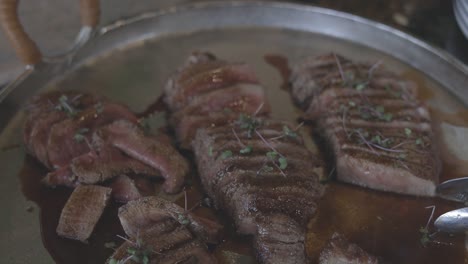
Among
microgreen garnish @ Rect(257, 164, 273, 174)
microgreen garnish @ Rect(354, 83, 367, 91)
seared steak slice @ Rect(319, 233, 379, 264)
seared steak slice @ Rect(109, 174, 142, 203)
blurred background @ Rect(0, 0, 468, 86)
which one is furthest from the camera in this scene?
blurred background @ Rect(0, 0, 468, 86)

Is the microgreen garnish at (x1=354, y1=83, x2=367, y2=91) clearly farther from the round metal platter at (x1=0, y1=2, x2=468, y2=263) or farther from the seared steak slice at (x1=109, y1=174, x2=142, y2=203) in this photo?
the seared steak slice at (x1=109, y1=174, x2=142, y2=203)

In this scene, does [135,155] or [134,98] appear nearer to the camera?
[135,155]

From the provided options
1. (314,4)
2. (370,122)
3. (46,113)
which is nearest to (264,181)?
(370,122)

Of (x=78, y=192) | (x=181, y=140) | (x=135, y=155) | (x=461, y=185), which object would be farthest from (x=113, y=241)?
(x=461, y=185)

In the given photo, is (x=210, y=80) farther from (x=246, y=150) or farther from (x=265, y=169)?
(x=265, y=169)

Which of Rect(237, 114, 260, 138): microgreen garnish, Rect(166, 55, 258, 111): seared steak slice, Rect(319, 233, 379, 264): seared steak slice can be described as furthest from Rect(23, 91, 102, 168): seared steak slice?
Rect(319, 233, 379, 264): seared steak slice

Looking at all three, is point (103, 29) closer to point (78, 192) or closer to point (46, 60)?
point (46, 60)
